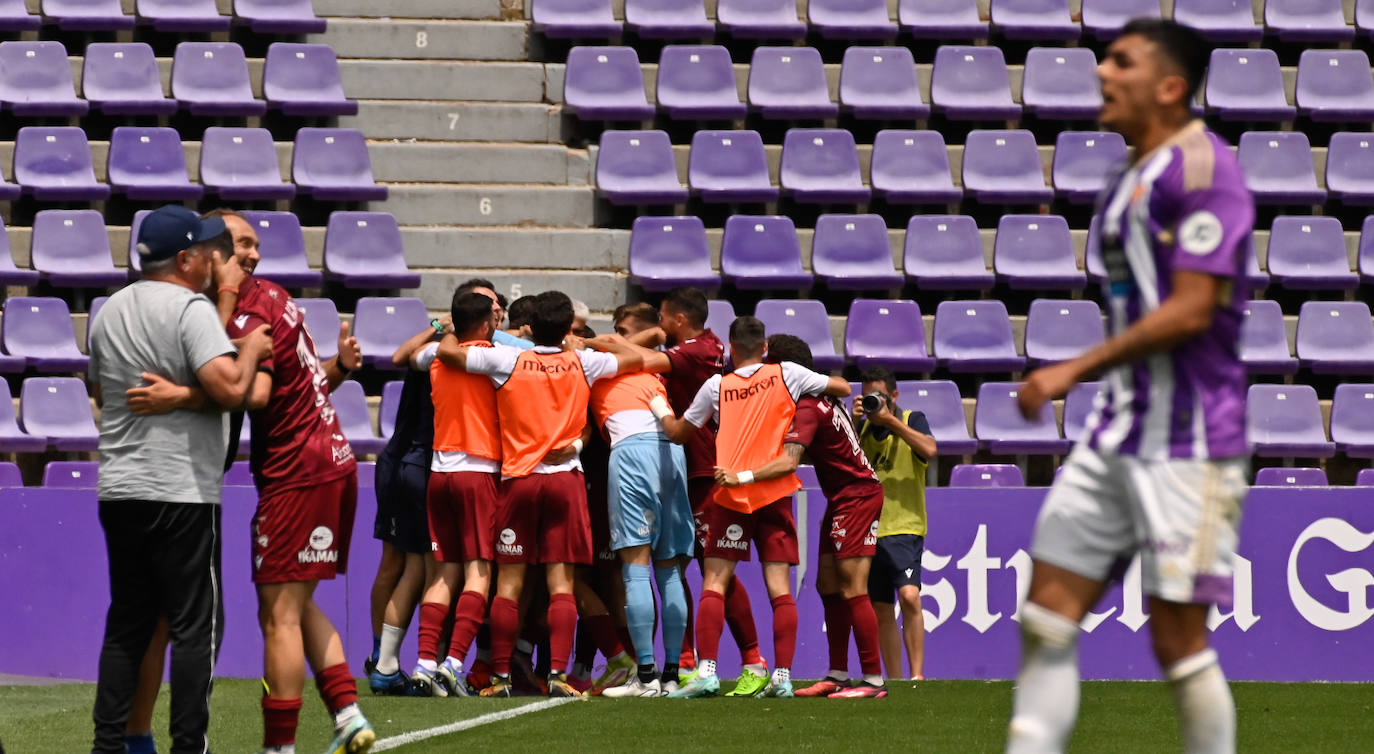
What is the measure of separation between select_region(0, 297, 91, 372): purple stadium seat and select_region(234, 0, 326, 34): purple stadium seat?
10.2ft

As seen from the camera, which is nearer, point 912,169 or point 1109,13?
point 912,169

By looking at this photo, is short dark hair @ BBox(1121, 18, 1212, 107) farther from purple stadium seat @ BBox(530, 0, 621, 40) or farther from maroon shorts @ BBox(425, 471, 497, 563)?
purple stadium seat @ BBox(530, 0, 621, 40)

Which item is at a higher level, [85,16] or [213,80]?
[85,16]

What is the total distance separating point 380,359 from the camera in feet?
41.8

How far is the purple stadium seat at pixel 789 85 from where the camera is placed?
14.4 meters

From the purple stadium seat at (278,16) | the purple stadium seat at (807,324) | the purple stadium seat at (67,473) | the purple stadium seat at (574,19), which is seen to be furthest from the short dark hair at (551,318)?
the purple stadium seat at (278,16)

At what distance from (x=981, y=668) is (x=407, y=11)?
7.73 metres

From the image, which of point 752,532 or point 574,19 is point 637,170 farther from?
point 752,532

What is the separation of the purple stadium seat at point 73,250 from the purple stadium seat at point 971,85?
6.53 metres

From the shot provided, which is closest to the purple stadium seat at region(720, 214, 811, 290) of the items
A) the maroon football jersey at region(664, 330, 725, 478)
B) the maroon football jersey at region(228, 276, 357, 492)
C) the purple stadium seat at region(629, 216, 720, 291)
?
the purple stadium seat at region(629, 216, 720, 291)

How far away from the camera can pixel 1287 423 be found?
13.1 m

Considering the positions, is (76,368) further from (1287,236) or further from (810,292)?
(1287,236)

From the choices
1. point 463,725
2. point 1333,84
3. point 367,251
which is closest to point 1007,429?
point 1333,84

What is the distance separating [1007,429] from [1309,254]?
3.08m
